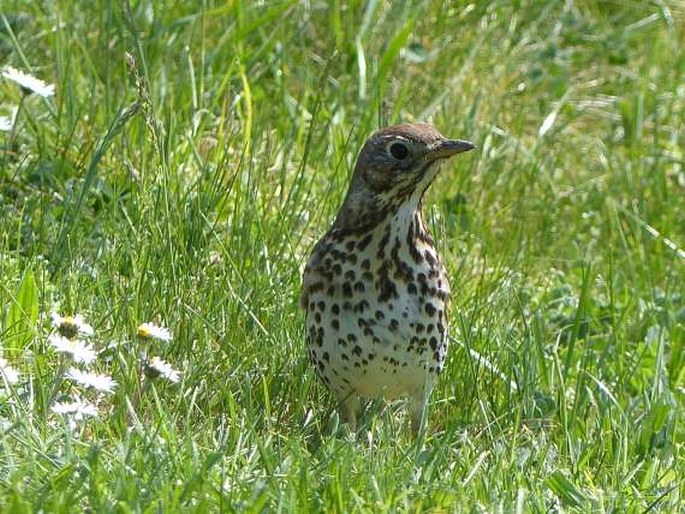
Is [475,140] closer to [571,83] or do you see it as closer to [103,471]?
[571,83]

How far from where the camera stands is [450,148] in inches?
212

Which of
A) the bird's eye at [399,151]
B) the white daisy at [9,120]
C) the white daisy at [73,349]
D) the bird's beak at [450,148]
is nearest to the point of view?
the white daisy at [73,349]

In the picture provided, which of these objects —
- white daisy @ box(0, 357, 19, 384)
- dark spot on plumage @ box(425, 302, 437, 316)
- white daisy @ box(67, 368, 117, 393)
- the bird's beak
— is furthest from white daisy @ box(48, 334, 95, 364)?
the bird's beak

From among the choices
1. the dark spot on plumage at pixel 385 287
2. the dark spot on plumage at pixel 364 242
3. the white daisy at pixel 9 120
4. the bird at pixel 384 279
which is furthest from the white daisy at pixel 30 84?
the dark spot on plumage at pixel 385 287

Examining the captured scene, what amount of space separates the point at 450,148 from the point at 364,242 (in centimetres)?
41

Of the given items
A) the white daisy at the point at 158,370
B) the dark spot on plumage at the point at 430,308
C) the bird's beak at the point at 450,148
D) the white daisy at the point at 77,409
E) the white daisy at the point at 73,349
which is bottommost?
the white daisy at the point at 77,409

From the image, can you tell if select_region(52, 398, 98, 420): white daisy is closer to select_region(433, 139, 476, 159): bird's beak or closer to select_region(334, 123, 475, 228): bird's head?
Result: select_region(334, 123, 475, 228): bird's head

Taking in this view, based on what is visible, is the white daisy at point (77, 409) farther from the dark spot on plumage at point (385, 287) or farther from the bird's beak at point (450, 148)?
the bird's beak at point (450, 148)

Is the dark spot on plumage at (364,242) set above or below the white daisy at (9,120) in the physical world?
above

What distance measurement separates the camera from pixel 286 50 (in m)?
8.42

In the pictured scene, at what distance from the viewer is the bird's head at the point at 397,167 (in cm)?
545

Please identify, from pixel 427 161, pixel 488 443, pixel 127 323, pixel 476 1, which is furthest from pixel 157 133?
pixel 476 1

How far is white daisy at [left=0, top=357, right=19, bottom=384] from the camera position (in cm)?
498

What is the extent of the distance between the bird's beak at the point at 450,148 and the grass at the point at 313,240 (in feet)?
2.62
